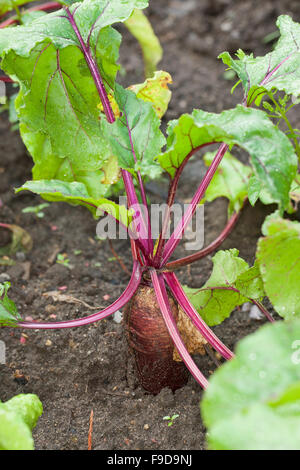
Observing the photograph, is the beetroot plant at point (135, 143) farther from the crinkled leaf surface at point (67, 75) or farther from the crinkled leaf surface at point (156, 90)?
the crinkled leaf surface at point (156, 90)

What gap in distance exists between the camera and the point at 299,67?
1.43 m

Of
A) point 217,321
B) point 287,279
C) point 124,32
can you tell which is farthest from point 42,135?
point 124,32

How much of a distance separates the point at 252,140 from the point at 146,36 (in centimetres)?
110

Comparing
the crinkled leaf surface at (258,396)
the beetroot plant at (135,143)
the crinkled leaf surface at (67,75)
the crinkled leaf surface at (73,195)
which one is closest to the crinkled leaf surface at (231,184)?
the beetroot plant at (135,143)

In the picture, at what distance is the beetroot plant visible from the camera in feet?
4.41

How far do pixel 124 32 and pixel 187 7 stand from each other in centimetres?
52

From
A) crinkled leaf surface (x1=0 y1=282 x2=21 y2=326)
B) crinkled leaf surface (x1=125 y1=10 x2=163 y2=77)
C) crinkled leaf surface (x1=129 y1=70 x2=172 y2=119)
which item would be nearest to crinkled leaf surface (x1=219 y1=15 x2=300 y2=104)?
crinkled leaf surface (x1=129 y1=70 x2=172 y2=119)

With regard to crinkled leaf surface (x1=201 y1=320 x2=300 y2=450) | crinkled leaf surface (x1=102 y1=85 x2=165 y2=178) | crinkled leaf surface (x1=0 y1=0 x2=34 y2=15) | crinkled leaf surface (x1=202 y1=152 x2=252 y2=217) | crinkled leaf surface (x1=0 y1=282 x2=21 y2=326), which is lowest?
crinkled leaf surface (x1=202 y1=152 x2=252 y2=217)

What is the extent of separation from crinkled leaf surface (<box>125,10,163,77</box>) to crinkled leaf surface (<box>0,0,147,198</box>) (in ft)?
1.89

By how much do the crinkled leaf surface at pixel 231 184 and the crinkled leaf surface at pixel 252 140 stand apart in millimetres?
768

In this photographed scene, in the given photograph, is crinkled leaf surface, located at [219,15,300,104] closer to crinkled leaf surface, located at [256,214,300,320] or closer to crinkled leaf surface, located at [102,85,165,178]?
crinkled leaf surface, located at [102,85,165,178]

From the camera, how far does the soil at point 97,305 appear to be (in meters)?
1.41

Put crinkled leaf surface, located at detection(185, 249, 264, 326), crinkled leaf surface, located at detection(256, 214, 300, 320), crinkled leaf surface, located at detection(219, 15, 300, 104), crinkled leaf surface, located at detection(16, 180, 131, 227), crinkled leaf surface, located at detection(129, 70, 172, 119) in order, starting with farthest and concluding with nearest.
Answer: crinkled leaf surface, located at detection(129, 70, 172, 119) < crinkled leaf surface, located at detection(185, 249, 264, 326) < crinkled leaf surface, located at detection(219, 15, 300, 104) < crinkled leaf surface, located at detection(16, 180, 131, 227) < crinkled leaf surface, located at detection(256, 214, 300, 320)
